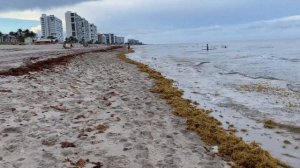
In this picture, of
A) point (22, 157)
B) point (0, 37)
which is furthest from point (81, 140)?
point (0, 37)

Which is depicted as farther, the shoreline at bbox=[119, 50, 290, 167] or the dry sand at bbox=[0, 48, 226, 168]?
the shoreline at bbox=[119, 50, 290, 167]

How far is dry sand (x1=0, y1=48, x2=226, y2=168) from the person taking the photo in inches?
249

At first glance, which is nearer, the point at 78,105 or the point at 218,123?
the point at 218,123

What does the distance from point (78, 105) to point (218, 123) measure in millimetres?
4215

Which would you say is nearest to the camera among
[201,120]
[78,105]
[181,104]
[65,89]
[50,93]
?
[201,120]

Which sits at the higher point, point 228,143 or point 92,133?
point 92,133

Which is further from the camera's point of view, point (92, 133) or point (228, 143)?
point (92, 133)

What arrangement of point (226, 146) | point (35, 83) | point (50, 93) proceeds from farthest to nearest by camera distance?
point (35, 83)
point (50, 93)
point (226, 146)

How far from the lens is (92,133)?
26.2 ft

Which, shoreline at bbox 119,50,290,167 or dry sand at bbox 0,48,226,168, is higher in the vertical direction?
dry sand at bbox 0,48,226,168

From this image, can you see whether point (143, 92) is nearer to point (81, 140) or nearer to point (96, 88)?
point (96, 88)

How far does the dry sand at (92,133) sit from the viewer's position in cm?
633

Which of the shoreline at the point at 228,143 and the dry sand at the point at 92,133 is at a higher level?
the dry sand at the point at 92,133

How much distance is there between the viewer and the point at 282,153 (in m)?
7.44
